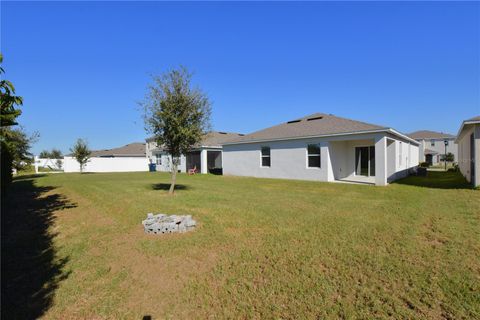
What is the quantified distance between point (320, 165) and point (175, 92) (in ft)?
34.6

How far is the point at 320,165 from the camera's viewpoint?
54.1ft

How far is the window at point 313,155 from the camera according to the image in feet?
A: 54.7

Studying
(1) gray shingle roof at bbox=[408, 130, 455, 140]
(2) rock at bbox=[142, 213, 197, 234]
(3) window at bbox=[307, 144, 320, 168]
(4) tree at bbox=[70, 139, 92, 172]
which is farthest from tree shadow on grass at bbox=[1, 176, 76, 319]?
(1) gray shingle roof at bbox=[408, 130, 455, 140]

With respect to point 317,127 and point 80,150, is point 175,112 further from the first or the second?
point 80,150

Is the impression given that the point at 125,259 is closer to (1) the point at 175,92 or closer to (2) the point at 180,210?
(2) the point at 180,210

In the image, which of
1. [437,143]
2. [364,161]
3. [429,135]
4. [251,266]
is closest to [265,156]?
[364,161]

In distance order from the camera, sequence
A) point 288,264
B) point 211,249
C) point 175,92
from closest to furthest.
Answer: point 288,264
point 211,249
point 175,92

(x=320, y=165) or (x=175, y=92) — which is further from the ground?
(x=175, y=92)

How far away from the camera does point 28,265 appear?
4340mm

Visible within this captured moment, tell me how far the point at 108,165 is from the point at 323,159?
34795 millimetres

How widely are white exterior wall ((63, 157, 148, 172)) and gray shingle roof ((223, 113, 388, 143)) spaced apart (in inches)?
960

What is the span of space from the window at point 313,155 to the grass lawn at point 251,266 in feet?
30.3

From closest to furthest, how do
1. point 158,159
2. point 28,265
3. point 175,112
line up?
1. point 28,265
2. point 175,112
3. point 158,159

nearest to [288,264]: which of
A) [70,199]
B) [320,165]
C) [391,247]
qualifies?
[391,247]
